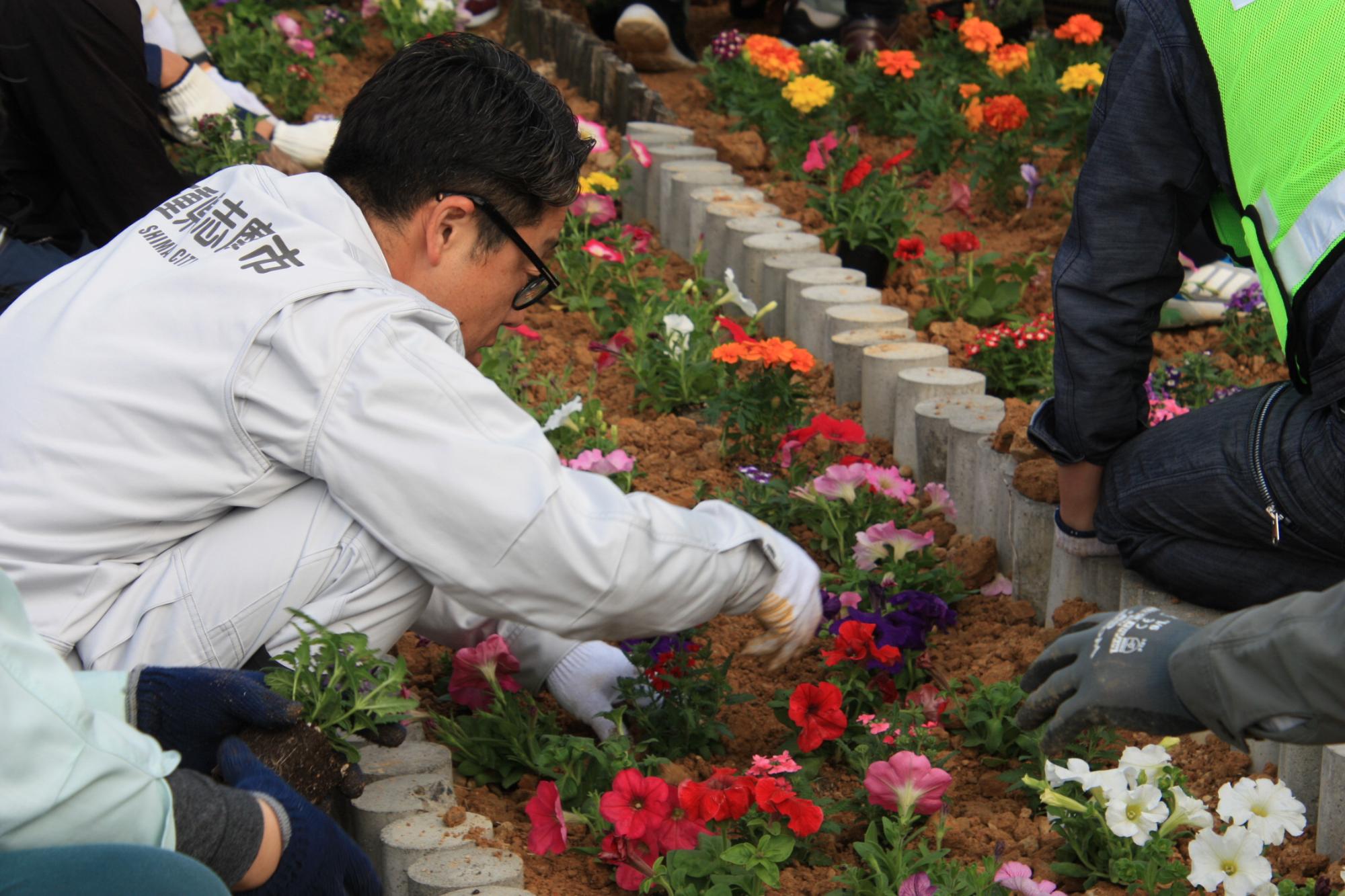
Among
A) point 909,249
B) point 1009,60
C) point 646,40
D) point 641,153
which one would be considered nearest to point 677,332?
point 909,249

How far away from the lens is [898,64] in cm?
463

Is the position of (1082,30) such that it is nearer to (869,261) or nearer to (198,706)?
(869,261)

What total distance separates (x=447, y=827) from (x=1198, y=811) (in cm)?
96

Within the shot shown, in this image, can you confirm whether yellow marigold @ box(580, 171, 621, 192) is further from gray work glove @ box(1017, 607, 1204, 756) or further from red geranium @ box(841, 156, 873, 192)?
gray work glove @ box(1017, 607, 1204, 756)

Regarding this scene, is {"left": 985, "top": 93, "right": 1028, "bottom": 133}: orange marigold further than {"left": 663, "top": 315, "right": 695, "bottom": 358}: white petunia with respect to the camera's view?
Yes

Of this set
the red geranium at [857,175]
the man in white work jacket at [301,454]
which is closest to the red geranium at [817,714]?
the man in white work jacket at [301,454]

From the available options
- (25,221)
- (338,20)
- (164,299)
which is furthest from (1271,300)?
(338,20)

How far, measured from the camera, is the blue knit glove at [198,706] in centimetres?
168

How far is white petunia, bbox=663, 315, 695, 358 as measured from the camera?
11.1 ft

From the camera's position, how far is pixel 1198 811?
179cm

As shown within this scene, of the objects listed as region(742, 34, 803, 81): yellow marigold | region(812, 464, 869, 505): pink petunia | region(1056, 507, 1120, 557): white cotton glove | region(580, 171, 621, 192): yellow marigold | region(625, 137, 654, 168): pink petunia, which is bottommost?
region(812, 464, 869, 505): pink petunia

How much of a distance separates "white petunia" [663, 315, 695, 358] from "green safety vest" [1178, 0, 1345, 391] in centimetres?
157

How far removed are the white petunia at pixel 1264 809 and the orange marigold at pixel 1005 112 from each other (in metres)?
2.65

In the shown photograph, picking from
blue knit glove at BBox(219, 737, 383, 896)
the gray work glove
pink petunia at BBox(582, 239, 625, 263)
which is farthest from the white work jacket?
pink petunia at BBox(582, 239, 625, 263)
